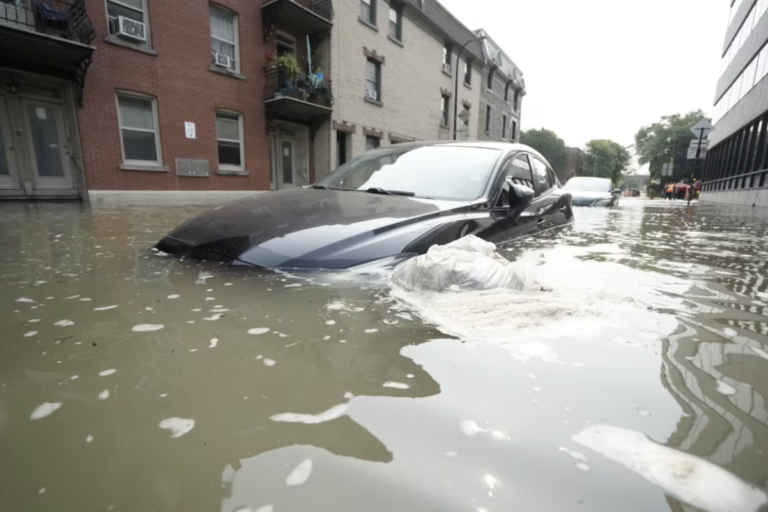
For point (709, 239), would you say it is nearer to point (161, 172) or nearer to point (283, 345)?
point (283, 345)

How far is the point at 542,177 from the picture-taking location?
4.09m

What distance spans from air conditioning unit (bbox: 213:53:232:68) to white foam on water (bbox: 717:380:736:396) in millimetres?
11442

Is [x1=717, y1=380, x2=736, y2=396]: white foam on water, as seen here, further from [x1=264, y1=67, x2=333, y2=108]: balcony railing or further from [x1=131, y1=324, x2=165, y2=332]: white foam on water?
[x1=264, y1=67, x2=333, y2=108]: balcony railing

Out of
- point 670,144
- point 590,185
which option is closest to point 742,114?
point 590,185

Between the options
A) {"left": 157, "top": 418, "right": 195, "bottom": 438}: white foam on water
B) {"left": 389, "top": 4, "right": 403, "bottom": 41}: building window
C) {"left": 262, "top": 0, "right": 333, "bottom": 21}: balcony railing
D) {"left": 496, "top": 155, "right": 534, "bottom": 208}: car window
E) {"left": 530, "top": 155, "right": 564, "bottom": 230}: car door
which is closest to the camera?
{"left": 157, "top": 418, "right": 195, "bottom": 438}: white foam on water

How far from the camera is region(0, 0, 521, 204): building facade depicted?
746cm

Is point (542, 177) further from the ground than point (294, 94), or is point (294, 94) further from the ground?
point (294, 94)

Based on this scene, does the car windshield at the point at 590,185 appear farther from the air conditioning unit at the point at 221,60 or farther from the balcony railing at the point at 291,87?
the air conditioning unit at the point at 221,60

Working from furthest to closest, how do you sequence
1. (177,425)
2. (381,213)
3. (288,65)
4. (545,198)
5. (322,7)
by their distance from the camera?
1. (322,7)
2. (288,65)
3. (545,198)
4. (381,213)
5. (177,425)

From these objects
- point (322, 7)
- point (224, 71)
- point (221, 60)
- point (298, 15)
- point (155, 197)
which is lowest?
point (155, 197)

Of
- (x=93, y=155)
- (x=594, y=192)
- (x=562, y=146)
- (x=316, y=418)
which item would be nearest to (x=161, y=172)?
(x=93, y=155)

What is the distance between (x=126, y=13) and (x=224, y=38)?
2.24 m

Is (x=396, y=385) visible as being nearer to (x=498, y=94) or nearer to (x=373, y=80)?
(x=373, y=80)

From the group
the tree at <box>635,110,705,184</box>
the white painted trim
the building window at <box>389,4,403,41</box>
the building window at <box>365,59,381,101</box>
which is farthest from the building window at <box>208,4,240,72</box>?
the tree at <box>635,110,705,184</box>
